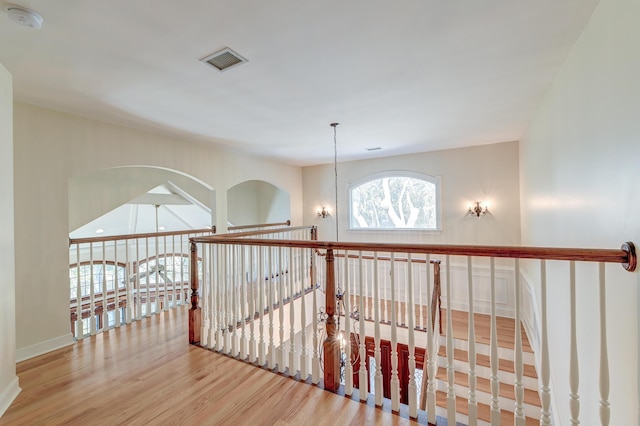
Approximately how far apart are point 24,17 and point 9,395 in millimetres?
2536

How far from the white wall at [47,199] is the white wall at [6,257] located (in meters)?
0.73

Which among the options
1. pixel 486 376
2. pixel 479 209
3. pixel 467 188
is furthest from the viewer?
pixel 467 188

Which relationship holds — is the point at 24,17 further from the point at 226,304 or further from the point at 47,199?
the point at 226,304

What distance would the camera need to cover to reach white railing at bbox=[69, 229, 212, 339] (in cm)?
321

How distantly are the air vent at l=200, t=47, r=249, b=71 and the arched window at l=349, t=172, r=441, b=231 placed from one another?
424 centimetres

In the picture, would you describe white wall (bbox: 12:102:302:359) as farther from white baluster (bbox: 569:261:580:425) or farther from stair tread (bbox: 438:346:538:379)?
stair tread (bbox: 438:346:538:379)

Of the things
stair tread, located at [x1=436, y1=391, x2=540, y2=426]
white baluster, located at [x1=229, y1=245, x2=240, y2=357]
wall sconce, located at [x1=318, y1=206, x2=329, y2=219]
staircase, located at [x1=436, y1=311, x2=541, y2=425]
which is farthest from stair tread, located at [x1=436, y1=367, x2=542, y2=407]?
wall sconce, located at [x1=318, y1=206, x2=329, y2=219]

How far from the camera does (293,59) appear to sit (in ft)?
6.75

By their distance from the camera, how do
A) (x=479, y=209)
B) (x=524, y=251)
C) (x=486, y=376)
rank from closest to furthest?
(x=524, y=251) < (x=486, y=376) < (x=479, y=209)

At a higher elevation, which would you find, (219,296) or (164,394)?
(219,296)

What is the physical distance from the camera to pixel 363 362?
191 cm

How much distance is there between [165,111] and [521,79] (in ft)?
11.5

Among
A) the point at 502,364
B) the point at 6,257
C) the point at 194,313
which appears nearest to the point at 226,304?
the point at 194,313

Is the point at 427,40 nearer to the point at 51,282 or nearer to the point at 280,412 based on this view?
the point at 280,412
